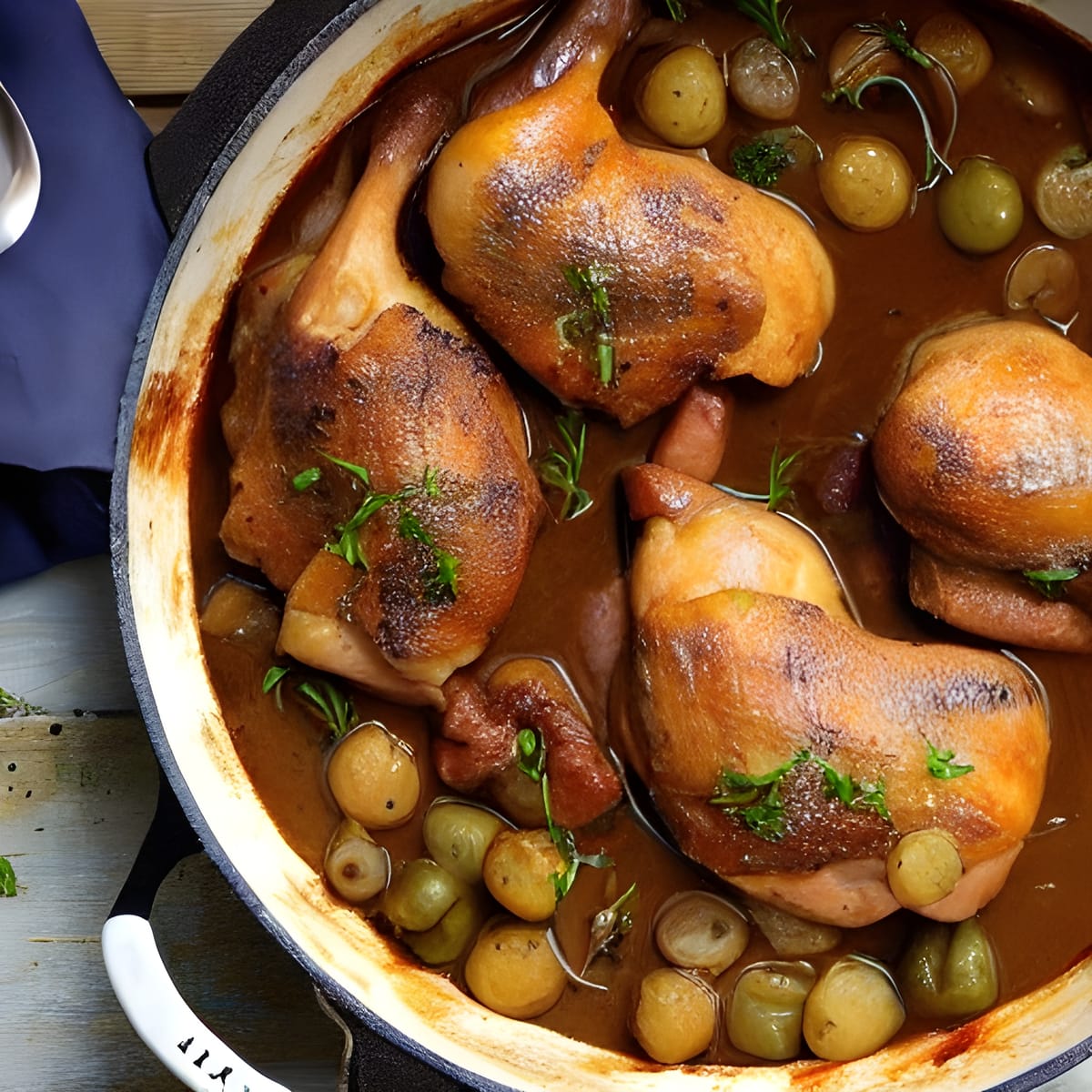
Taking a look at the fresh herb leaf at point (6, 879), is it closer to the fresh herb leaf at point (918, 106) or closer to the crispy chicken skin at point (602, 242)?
the crispy chicken skin at point (602, 242)

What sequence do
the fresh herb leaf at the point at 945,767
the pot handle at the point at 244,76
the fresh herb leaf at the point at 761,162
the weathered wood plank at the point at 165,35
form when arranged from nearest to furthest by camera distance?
the pot handle at the point at 244,76, the fresh herb leaf at the point at 945,767, the fresh herb leaf at the point at 761,162, the weathered wood plank at the point at 165,35

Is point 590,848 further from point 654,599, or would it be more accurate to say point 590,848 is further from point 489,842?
point 654,599

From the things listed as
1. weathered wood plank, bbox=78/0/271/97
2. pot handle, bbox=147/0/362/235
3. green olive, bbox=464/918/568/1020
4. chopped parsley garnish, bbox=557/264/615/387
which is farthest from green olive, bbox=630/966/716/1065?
weathered wood plank, bbox=78/0/271/97

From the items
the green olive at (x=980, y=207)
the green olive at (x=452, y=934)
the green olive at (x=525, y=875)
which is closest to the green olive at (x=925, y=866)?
the green olive at (x=525, y=875)

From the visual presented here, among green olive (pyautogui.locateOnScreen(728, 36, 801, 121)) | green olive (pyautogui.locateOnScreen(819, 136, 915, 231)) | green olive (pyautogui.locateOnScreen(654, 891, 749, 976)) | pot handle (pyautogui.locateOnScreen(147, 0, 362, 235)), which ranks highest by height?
green olive (pyautogui.locateOnScreen(728, 36, 801, 121))

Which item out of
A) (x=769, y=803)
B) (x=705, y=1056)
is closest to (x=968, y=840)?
(x=769, y=803)

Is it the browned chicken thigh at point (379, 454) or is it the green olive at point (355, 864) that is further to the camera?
the green olive at point (355, 864)

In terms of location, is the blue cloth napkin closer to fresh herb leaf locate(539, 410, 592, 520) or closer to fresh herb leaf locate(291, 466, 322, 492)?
fresh herb leaf locate(291, 466, 322, 492)
